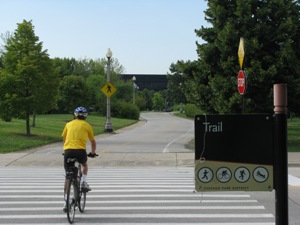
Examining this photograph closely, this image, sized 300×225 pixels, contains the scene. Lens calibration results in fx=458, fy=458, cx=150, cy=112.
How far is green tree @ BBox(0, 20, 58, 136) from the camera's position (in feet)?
86.1

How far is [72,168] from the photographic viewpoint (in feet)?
24.0

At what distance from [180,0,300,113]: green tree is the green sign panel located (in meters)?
16.9

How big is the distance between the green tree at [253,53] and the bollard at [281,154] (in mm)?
17253

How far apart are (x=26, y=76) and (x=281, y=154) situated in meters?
24.2

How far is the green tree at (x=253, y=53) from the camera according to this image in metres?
21.2

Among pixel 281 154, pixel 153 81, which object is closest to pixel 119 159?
pixel 281 154

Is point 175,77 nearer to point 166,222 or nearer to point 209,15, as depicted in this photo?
point 209,15

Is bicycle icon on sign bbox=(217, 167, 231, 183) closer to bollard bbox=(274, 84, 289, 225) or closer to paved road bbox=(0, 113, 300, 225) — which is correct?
bollard bbox=(274, 84, 289, 225)

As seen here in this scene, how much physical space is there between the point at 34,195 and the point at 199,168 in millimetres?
6166

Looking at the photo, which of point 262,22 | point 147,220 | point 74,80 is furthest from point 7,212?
point 74,80

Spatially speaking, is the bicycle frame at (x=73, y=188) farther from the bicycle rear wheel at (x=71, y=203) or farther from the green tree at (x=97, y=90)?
the green tree at (x=97, y=90)

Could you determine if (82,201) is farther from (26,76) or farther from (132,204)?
(26,76)

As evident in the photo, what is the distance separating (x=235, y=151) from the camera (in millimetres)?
4348

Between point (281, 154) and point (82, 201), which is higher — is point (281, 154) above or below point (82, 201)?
above
